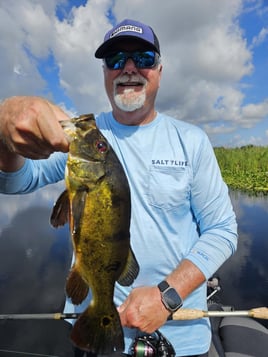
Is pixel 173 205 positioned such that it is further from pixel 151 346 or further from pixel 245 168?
pixel 245 168

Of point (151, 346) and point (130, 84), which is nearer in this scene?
point (151, 346)

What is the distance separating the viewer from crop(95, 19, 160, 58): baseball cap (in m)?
2.73

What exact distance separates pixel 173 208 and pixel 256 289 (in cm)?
627

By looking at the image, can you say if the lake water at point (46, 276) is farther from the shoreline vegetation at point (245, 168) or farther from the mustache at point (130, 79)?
the shoreline vegetation at point (245, 168)

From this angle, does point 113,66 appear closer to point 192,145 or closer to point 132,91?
point 132,91

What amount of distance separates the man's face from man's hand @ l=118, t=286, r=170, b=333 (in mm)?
1496

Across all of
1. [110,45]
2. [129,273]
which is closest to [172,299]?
[129,273]

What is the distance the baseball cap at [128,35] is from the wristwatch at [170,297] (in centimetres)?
201

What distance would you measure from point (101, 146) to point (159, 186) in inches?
37.6

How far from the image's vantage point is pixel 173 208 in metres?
2.65

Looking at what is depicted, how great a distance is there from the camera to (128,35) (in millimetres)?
2723

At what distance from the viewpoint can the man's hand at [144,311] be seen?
2.19 metres

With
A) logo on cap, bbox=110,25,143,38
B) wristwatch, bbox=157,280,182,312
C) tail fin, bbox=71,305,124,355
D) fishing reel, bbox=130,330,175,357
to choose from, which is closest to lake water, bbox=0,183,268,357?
fishing reel, bbox=130,330,175,357

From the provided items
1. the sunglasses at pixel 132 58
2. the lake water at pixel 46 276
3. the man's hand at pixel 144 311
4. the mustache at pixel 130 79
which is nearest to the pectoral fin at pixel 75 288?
the man's hand at pixel 144 311
